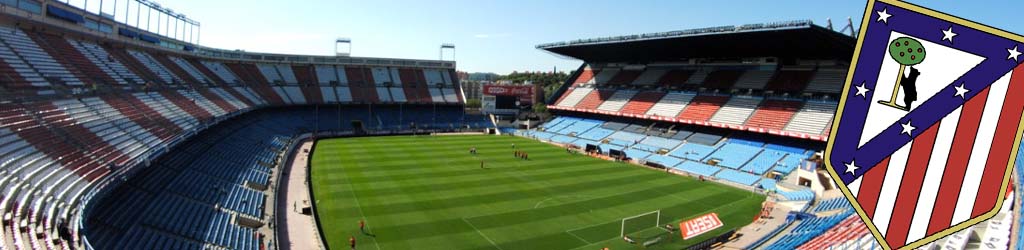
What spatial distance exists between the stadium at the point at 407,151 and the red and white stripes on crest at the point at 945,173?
9.12 metres

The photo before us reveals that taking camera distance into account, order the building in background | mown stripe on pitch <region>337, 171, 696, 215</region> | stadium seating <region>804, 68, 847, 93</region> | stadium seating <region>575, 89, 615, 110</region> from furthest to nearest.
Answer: the building in background < stadium seating <region>575, 89, 615, 110</region> < stadium seating <region>804, 68, 847, 93</region> < mown stripe on pitch <region>337, 171, 696, 215</region>

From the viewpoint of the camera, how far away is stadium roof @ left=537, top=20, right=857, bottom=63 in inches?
1423

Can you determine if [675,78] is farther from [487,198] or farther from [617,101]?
[487,198]

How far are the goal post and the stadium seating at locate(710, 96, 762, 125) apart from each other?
23438 millimetres

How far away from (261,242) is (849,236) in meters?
19.9

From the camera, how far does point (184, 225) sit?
17.4 m

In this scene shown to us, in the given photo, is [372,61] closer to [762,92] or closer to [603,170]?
[603,170]

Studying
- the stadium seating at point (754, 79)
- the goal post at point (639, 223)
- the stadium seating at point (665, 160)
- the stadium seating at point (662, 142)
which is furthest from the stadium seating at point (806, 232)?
the stadium seating at point (754, 79)

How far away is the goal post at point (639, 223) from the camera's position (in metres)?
21.5

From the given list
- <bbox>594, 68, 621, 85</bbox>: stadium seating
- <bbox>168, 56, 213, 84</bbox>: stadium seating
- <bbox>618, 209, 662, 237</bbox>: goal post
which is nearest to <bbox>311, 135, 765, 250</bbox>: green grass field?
<bbox>618, 209, 662, 237</bbox>: goal post

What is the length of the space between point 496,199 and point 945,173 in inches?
894

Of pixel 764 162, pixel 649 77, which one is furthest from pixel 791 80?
pixel 649 77

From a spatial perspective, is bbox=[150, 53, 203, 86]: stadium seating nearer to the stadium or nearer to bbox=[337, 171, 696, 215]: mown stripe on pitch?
the stadium

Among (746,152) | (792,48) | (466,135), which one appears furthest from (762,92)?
(466,135)
